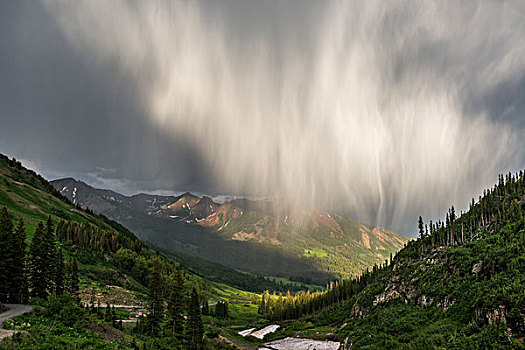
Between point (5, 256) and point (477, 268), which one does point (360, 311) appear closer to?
point (477, 268)

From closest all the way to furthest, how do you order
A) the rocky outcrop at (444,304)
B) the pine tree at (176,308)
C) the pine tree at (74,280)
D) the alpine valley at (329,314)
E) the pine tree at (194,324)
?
the alpine valley at (329,314), the rocky outcrop at (444,304), the pine tree at (176,308), the pine tree at (194,324), the pine tree at (74,280)

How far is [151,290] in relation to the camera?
177ft

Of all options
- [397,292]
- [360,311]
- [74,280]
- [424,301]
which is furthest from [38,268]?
[360,311]

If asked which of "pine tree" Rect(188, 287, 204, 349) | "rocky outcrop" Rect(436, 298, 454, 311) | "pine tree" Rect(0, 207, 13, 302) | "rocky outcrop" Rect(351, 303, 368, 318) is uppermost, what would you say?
"pine tree" Rect(0, 207, 13, 302)

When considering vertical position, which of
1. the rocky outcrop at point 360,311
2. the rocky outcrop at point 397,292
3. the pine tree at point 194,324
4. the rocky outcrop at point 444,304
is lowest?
the rocky outcrop at point 360,311

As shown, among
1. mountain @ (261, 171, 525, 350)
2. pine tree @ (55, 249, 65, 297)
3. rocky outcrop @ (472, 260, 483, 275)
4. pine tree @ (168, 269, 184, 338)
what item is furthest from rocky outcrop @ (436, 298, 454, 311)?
pine tree @ (55, 249, 65, 297)

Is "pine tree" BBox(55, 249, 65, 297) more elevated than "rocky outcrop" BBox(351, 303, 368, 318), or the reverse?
"pine tree" BBox(55, 249, 65, 297)

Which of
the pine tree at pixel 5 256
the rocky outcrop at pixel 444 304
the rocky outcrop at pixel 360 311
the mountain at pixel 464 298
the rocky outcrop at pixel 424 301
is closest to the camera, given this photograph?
the mountain at pixel 464 298

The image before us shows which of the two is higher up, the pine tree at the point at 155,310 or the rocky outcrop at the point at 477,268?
the rocky outcrop at the point at 477,268

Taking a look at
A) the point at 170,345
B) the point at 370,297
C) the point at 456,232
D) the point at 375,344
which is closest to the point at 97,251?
Answer: the point at 170,345

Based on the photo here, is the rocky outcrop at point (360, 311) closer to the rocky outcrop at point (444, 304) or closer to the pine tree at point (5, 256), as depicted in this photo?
the rocky outcrop at point (444, 304)

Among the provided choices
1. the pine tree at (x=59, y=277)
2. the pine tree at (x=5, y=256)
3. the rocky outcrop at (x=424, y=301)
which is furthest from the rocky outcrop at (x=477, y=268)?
the pine tree at (x=59, y=277)

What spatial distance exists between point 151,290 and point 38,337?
34.5 metres

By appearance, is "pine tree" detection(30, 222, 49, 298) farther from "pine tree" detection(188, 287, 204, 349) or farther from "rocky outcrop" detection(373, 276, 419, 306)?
"rocky outcrop" detection(373, 276, 419, 306)
